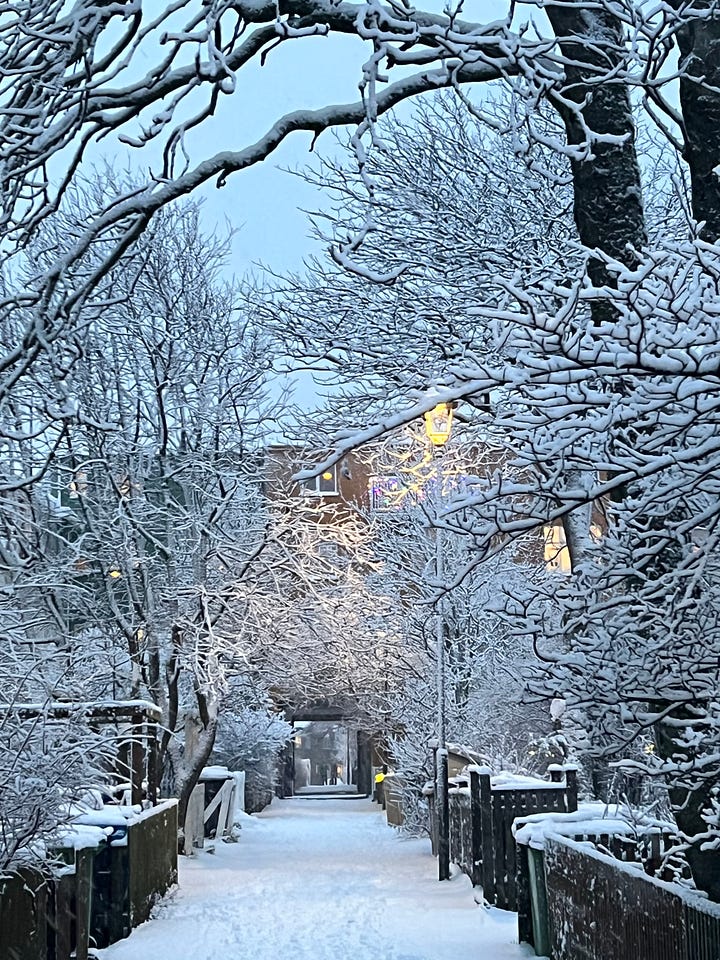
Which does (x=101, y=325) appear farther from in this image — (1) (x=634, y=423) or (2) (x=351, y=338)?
(1) (x=634, y=423)

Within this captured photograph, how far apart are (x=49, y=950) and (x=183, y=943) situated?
12.5 ft

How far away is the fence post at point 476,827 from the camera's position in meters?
15.5

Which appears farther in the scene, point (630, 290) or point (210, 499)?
point (210, 499)

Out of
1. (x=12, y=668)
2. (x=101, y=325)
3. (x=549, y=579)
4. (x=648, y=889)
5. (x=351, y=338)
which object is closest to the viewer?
(x=549, y=579)

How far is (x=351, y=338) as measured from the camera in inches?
522

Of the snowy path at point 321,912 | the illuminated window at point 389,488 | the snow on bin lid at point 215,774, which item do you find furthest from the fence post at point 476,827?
the snow on bin lid at point 215,774

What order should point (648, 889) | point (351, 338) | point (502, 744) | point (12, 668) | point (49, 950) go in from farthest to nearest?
point (502, 744) → point (351, 338) → point (49, 950) → point (12, 668) → point (648, 889)

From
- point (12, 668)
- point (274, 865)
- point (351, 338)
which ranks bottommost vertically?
point (274, 865)

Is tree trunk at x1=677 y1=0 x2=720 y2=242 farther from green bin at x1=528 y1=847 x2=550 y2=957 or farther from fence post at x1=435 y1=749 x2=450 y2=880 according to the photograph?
fence post at x1=435 y1=749 x2=450 y2=880

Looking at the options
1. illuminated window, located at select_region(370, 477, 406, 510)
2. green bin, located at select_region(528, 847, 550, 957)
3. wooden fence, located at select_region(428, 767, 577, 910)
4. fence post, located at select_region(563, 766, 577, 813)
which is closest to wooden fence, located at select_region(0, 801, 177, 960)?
green bin, located at select_region(528, 847, 550, 957)

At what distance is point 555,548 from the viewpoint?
16875 millimetres

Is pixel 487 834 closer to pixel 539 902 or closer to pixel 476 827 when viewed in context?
pixel 476 827

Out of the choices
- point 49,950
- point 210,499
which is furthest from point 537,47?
point 210,499

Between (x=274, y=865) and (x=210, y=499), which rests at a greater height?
(x=210, y=499)
